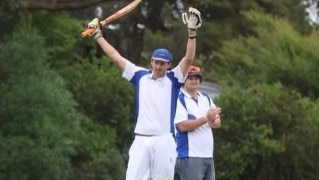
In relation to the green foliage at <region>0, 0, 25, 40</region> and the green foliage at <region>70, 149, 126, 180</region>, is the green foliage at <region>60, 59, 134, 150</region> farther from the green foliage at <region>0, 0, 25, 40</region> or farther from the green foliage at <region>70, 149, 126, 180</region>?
the green foliage at <region>0, 0, 25, 40</region>

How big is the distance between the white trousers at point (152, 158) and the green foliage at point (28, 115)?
10517mm

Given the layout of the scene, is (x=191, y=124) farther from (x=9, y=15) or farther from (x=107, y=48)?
(x=9, y=15)

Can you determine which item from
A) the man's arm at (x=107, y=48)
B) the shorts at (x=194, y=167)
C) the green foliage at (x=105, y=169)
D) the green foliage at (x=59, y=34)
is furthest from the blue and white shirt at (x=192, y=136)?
the green foliage at (x=59, y=34)

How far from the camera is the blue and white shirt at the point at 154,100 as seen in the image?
372 inches

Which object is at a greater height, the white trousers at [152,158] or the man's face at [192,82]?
the man's face at [192,82]

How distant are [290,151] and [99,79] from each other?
187 inches

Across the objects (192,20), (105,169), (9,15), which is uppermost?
(9,15)

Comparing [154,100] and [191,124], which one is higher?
[154,100]

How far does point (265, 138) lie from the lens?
851 inches

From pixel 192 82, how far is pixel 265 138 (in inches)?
453

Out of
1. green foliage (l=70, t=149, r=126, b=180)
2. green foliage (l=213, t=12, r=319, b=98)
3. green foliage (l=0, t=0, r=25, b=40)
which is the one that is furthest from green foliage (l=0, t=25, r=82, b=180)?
green foliage (l=213, t=12, r=319, b=98)

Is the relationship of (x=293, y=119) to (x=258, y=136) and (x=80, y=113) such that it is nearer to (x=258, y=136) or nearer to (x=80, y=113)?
(x=258, y=136)

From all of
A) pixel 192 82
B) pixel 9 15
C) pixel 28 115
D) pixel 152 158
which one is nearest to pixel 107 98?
pixel 28 115

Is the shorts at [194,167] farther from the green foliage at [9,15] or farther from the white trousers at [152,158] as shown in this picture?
the green foliage at [9,15]
